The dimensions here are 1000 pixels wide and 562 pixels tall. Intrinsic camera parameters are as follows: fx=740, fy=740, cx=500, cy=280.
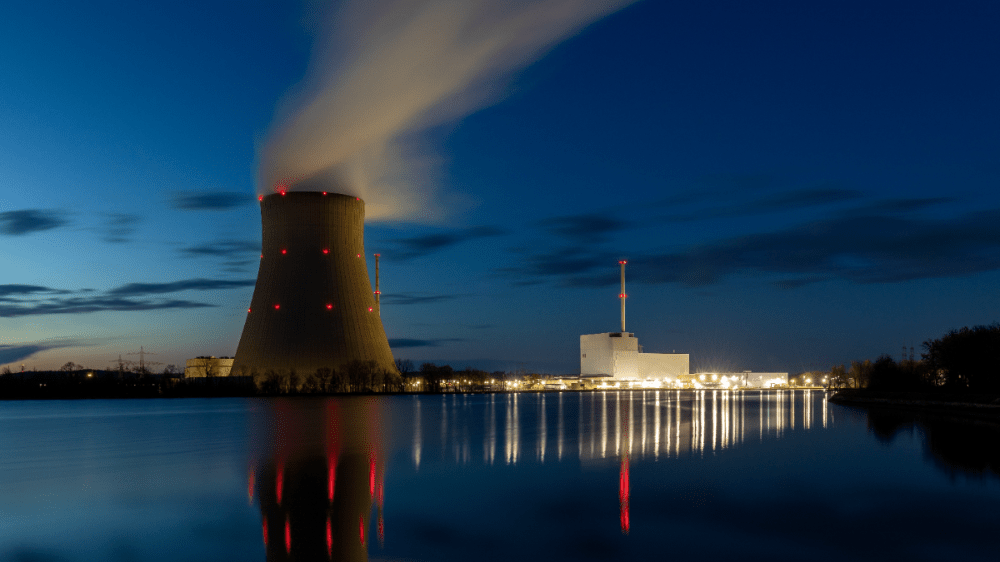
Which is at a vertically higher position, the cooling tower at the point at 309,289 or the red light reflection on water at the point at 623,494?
the cooling tower at the point at 309,289

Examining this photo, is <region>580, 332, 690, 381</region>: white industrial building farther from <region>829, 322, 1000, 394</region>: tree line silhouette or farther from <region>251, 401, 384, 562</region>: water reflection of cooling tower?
<region>251, 401, 384, 562</region>: water reflection of cooling tower

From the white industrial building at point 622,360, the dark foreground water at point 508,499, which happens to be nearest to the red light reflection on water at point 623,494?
the dark foreground water at point 508,499

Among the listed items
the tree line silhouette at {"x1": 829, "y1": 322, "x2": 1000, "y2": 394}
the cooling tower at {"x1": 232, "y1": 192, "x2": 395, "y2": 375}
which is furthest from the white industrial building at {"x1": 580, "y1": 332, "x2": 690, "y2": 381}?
the cooling tower at {"x1": 232, "y1": 192, "x2": 395, "y2": 375}

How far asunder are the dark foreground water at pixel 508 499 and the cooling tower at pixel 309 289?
24.4 m

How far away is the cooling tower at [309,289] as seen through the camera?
40969mm

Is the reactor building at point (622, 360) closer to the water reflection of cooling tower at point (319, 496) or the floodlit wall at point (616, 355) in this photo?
the floodlit wall at point (616, 355)

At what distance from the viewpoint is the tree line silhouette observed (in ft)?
100

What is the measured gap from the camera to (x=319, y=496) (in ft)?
27.5

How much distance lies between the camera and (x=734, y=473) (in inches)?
416

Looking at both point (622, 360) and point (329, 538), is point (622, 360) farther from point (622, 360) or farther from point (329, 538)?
point (329, 538)


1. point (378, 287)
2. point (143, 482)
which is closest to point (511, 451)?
point (143, 482)

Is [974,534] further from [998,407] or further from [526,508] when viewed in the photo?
[998,407]

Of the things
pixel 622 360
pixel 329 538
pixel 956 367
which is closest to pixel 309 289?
pixel 956 367

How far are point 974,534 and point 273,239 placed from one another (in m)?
39.1
